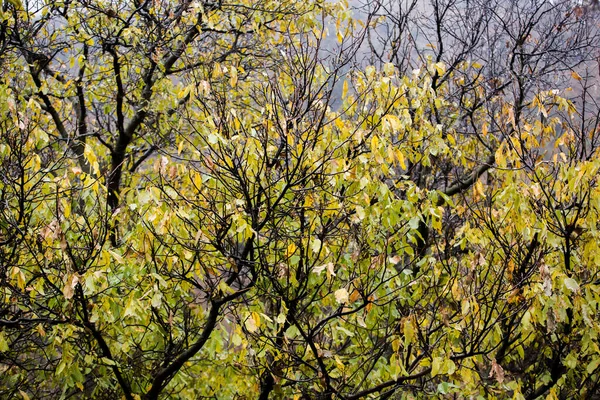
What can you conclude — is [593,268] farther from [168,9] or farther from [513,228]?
[168,9]

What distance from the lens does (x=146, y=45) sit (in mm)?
8992

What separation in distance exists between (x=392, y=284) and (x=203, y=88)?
9.56 feet

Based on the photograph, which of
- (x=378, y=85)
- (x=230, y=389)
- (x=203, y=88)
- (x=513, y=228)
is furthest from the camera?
(x=230, y=389)

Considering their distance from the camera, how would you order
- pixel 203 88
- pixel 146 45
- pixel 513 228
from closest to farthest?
pixel 203 88
pixel 513 228
pixel 146 45

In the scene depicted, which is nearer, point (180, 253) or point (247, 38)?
point (180, 253)

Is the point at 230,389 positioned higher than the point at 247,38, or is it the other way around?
the point at 247,38

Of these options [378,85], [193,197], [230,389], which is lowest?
[230,389]

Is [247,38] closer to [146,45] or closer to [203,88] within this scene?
[146,45]

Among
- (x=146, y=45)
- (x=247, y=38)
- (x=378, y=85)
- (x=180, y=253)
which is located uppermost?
(x=247, y=38)

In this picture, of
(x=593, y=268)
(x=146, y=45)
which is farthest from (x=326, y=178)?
(x=146, y=45)

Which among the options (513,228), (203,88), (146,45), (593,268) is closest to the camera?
(203,88)

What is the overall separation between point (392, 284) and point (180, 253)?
7.57ft

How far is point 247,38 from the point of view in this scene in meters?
11.5

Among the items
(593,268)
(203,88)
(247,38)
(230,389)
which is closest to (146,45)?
(247,38)
